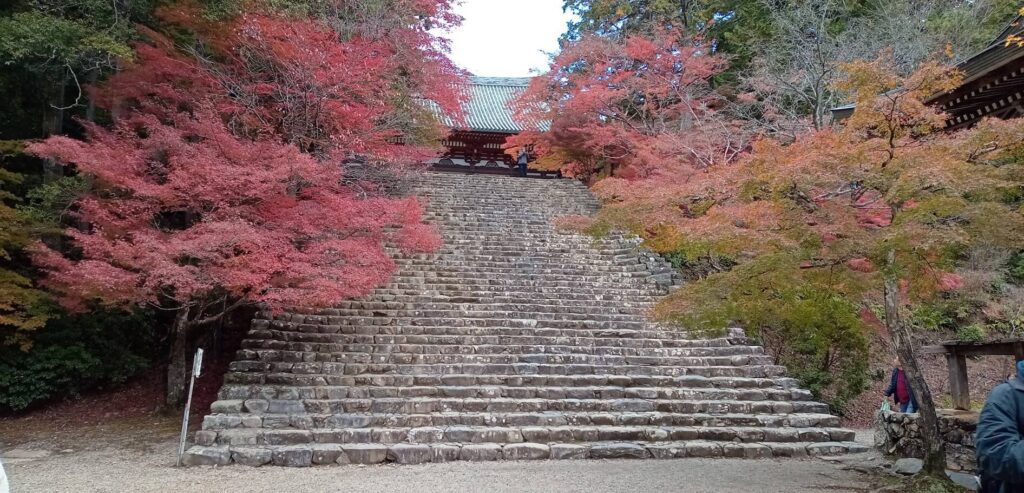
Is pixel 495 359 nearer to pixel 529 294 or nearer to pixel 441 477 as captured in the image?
pixel 529 294

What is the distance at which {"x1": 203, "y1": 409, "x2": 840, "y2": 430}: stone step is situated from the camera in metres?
6.52

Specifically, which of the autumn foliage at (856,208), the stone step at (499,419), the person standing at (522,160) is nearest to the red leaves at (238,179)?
the stone step at (499,419)

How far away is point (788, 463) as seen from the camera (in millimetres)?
6426

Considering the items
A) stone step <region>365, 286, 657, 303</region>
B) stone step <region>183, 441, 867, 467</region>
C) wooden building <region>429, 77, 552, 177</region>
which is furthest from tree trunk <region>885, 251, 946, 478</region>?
wooden building <region>429, 77, 552, 177</region>

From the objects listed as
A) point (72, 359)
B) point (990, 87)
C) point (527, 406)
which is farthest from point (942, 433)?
point (72, 359)

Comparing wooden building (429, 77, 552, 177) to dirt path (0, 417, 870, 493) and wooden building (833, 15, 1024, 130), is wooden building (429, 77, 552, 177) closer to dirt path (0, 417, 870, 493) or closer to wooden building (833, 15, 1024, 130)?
dirt path (0, 417, 870, 493)

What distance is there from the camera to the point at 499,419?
22.7ft

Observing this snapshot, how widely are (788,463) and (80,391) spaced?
10197 mm

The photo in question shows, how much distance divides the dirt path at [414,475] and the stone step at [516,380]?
56.8 inches

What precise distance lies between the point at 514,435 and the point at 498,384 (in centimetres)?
112

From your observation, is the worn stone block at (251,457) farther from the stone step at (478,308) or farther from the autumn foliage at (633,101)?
the autumn foliage at (633,101)

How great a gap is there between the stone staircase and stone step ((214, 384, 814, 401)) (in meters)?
0.02

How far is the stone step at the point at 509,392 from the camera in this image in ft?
23.0

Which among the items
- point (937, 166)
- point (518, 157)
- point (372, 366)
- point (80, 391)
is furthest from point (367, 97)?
point (518, 157)
